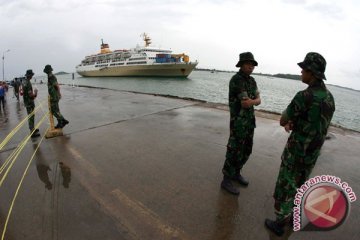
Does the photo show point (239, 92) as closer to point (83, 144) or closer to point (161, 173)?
point (161, 173)

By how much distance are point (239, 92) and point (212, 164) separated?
5.25 ft

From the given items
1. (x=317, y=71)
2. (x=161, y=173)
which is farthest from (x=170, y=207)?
(x=317, y=71)

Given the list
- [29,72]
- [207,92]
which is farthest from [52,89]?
[207,92]

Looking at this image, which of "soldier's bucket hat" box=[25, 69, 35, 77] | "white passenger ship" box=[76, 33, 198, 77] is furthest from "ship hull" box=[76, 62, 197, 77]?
"soldier's bucket hat" box=[25, 69, 35, 77]

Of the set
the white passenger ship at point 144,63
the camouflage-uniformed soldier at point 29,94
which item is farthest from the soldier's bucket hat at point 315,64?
the white passenger ship at point 144,63

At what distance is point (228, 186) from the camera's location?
3.16 m

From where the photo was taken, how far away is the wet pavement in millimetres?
2451

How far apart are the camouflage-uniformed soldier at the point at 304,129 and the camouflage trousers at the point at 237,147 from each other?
745 millimetres

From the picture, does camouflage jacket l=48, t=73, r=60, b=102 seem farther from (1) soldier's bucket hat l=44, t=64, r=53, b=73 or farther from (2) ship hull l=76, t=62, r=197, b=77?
(2) ship hull l=76, t=62, r=197, b=77

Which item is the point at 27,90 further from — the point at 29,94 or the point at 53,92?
the point at 53,92

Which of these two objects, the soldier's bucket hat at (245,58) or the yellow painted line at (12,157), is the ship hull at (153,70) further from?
the soldier's bucket hat at (245,58)

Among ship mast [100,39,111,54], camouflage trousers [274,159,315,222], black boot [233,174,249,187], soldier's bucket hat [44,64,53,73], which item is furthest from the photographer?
ship mast [100,39,111,54]

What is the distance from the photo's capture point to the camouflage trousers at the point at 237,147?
3.04 meters

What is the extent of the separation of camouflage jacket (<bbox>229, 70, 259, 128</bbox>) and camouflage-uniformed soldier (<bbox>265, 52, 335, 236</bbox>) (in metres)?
0.71
